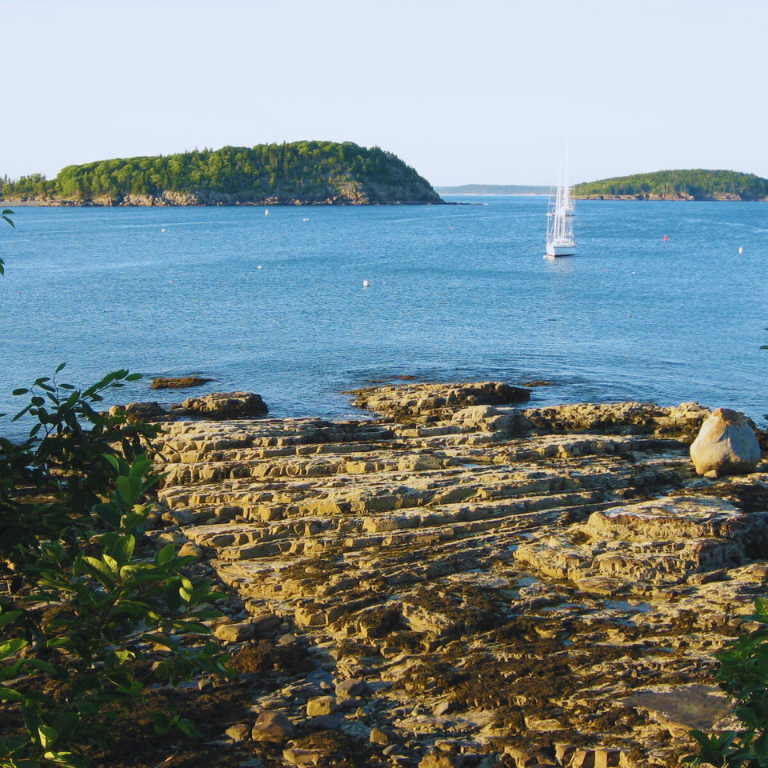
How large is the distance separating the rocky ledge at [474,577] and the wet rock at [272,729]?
26mm

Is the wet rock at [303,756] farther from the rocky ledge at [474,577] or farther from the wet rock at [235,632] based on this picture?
the wet rock at [235,632]

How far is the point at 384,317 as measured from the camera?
5303 cm

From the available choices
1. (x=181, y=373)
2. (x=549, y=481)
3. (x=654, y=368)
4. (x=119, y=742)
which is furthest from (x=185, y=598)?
(x=654, y=368)

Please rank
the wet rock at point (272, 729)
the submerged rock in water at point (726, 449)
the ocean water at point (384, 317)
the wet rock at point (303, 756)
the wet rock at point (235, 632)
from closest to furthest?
the wet rock at point (303, 756) < the wet rock at point (272, 729) < the wet rock at point (235, 632) < the submerged rock in water at point (726, 449) < the ocean water at point (384, 317)

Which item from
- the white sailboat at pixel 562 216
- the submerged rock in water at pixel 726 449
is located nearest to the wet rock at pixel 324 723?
the submerged rock in water at pixel 726 449

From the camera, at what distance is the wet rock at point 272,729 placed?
10.4m

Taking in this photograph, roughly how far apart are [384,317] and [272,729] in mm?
43384

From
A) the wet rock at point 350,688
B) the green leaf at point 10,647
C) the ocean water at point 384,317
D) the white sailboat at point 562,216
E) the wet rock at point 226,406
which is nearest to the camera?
the green leaf at point 10,647

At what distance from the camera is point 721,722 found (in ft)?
34.1

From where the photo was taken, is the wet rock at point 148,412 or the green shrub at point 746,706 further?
the wet rock at point 148,412

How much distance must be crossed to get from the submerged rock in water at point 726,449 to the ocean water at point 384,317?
32.9ft

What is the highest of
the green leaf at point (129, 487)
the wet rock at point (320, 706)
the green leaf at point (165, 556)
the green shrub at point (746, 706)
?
the green leaf at point (129, 487)

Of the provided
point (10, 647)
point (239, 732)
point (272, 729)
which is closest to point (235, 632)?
point (239, 732)

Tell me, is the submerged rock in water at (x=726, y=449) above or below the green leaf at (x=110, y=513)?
below
